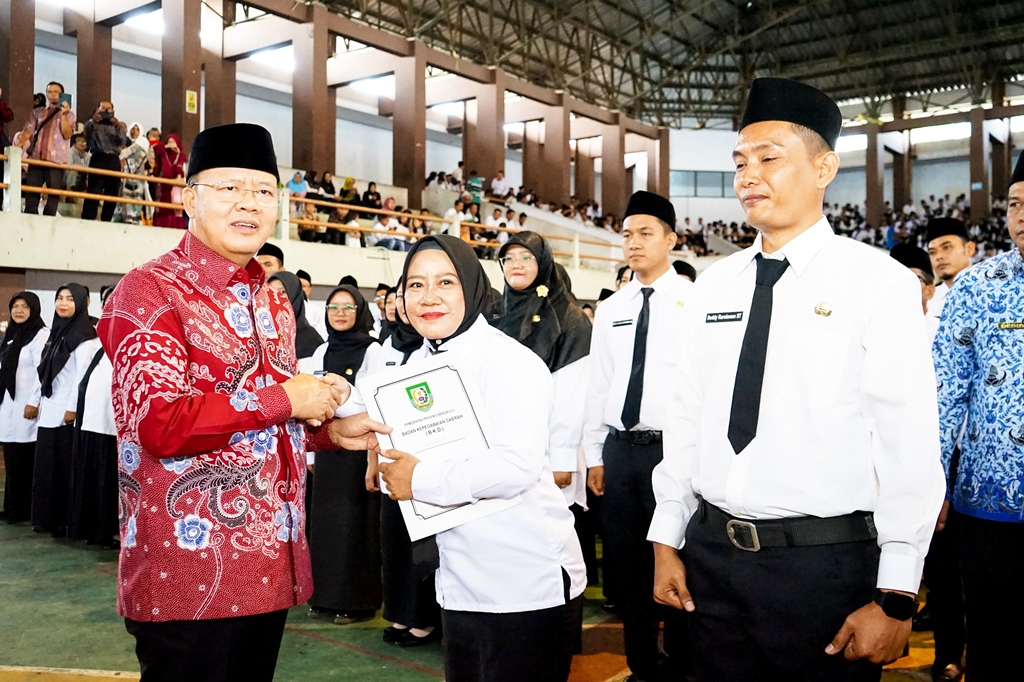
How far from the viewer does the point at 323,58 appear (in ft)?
55.9

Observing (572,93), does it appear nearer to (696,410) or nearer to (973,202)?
(973,202)

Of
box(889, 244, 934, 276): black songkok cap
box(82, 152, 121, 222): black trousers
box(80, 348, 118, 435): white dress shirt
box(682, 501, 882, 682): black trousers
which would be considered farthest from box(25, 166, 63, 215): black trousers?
box(682, 501, 882, 682): black trousers

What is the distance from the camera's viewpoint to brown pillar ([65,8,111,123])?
15281mm

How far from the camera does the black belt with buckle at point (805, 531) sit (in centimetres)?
184

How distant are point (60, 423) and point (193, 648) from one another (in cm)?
561

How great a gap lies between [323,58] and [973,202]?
20.3 m

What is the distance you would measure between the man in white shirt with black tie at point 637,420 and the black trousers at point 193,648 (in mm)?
1936

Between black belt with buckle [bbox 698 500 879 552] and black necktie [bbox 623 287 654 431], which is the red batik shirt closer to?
black belt with buckle [bbox 698 500 879 552]

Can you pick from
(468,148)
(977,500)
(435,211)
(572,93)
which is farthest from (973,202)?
(977,500)

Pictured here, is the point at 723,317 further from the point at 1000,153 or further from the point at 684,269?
the point at 1000,153

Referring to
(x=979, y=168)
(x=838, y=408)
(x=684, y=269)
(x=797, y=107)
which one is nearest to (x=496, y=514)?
(x=838, y=408)

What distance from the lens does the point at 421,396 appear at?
6.69 feet

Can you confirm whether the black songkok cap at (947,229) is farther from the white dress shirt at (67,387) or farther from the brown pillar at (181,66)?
the brown pillar at (181,66)

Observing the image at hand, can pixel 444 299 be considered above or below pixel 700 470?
above
